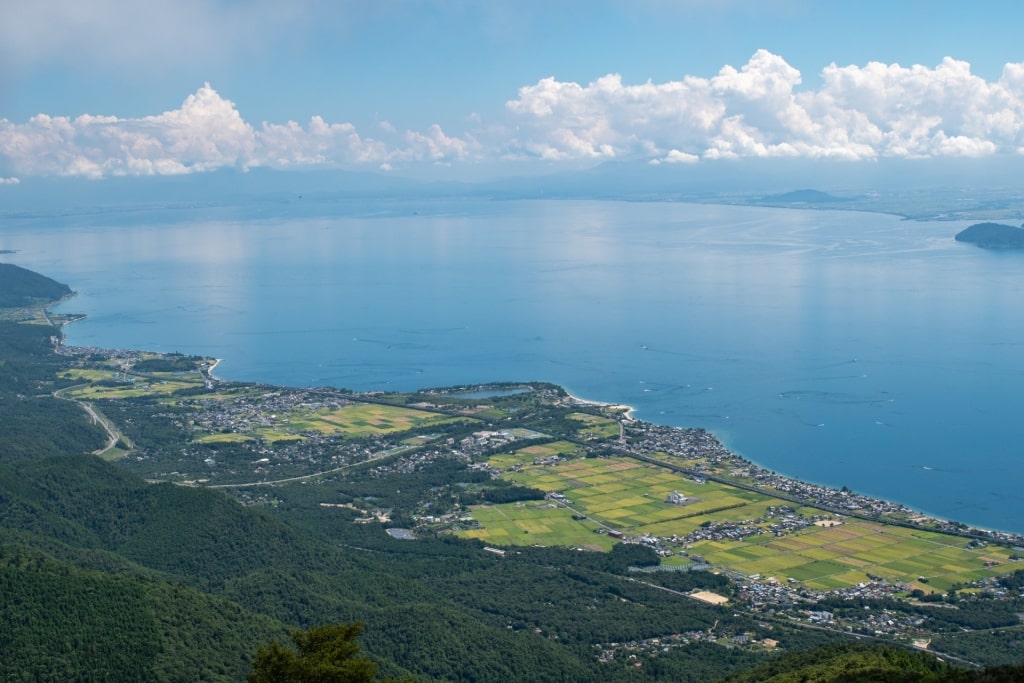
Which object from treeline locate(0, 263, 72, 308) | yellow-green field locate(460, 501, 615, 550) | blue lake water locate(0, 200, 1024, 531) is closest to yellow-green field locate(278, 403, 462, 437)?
blue lake water locate(0, 200, 1024, 531)

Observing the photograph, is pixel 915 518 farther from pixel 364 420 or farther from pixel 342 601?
pixel 364 420

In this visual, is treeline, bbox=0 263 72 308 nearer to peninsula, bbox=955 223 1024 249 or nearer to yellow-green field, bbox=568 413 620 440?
yellow-green field, bbox=568 413 620 440

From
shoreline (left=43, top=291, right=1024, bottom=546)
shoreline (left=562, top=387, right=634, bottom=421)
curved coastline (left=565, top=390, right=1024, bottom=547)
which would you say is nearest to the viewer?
curved coastline (left=565, top=390, right=1024, bottom=547)

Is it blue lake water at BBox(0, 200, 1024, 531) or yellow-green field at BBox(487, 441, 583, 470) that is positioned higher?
blue lake water at BBox(0, 200, 1024, 531)

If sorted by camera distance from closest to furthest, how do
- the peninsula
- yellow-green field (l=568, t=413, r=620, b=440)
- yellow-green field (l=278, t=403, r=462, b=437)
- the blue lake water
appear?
the blue lake water → yellow-green field (l=568, t=413, r=620, b=440) → yellow-green field (l=278, t=403, r=462, b=437) → the peninsula

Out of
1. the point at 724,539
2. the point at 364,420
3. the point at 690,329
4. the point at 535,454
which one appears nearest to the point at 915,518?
the point at 724,539
